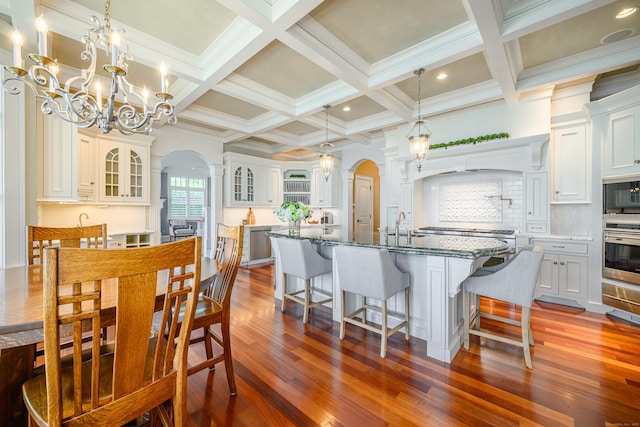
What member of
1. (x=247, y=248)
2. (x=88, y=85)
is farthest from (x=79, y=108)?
(x=247, y=248)

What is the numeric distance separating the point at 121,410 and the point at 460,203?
506cm

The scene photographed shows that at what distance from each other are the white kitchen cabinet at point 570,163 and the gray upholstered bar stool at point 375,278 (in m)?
2.85

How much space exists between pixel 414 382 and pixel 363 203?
18.8 ft

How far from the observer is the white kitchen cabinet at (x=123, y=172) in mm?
4148

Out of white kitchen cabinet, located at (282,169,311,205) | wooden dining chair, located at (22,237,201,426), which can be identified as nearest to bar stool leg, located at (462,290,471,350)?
wooden dining chair, located at (22,237,201,426)

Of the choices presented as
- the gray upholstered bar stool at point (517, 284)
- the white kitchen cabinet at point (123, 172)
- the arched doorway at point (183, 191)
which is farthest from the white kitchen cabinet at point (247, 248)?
the gray upholstered bar stool at point (517, 284)

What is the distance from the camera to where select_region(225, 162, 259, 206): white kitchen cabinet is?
594 cm

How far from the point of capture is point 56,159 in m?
3.09

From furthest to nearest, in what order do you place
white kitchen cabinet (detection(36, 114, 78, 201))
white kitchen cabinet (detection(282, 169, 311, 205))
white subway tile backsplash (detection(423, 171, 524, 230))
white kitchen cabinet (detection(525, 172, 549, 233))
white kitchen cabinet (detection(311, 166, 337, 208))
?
white kitchen cabinet (detection(282, 169, 311, 205))
white kitchen cabinet (detection(311, 166, 337, 208))
white subway tile backsplash (detection(423, 171, 524, 230))
white kitchen cabinet (detection(525, 172, 549, 233))
white kitchen cabinet (detection(36, 114, 78, 201))

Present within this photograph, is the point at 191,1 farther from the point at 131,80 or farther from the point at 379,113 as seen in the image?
the point at 379,113

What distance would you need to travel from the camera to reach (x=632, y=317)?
9.50ft

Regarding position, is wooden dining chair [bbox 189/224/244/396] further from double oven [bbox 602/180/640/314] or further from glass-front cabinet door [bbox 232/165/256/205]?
glass-front cabinet door [bbox 232/165/256/205]

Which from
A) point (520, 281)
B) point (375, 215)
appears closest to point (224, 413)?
point (520, 281)

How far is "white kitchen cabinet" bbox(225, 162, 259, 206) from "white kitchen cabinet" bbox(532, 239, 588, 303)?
17.4 feet
